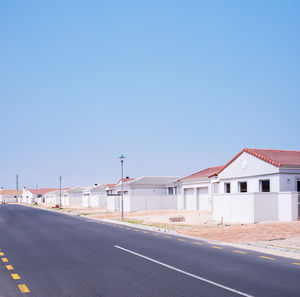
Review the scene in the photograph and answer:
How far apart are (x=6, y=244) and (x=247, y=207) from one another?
48.7ft

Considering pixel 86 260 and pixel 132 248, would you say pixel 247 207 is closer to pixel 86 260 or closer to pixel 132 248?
pixel 132 248

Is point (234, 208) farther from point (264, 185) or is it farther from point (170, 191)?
point (170, 191)

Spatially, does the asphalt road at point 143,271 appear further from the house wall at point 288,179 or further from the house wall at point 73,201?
the house wall at point 73,201

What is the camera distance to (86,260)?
1167cm

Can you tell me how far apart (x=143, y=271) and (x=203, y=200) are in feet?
106

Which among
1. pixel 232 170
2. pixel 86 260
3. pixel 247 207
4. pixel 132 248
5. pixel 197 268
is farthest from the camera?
pixel 232 170

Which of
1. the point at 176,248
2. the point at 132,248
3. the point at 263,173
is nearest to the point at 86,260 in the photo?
the point at 132,248

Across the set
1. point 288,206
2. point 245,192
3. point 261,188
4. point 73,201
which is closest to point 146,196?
point 261,188

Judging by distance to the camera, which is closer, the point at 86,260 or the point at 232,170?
the point at 86,260

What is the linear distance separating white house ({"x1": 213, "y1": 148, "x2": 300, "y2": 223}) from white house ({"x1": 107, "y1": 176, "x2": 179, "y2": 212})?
16144 mm

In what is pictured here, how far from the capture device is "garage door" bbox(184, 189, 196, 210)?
44.0 metres

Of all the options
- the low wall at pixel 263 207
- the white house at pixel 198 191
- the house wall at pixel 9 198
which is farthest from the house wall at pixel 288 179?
the house wall at pixel 9 198

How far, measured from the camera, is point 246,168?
Result: 30.1 metres

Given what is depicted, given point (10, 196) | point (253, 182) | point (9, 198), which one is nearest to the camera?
point (253, 182)
